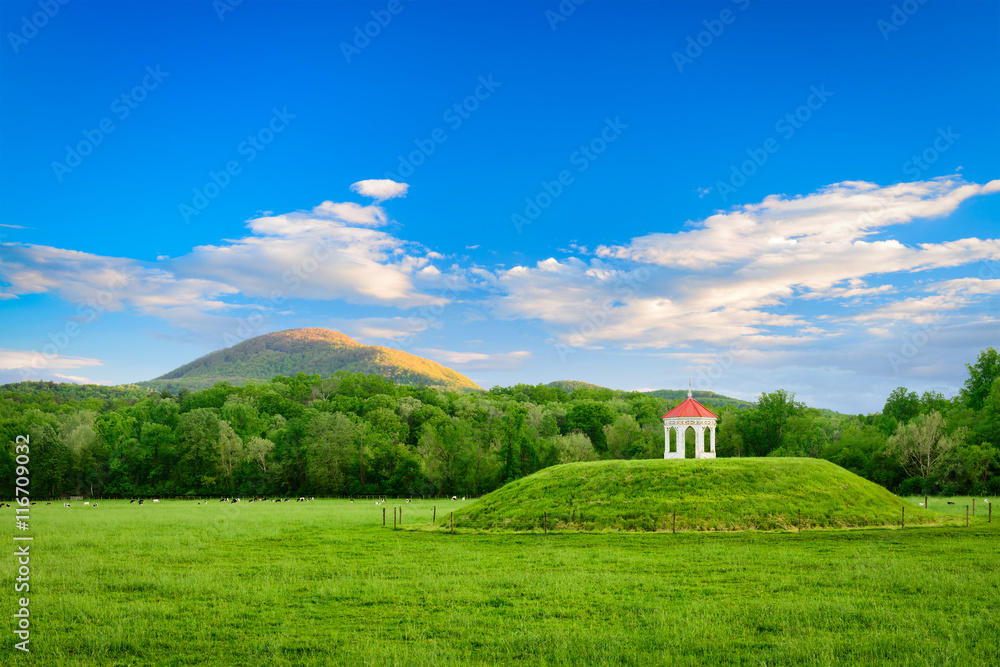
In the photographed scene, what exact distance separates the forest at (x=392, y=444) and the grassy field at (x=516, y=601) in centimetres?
6068

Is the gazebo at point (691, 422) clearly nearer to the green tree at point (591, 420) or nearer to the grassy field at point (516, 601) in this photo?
the grassy field at point (516, 601)

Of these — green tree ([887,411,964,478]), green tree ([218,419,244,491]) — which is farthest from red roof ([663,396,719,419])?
green tree ([218,419,244,491])

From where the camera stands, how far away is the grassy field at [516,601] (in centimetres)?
1806

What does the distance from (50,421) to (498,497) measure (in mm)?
96914

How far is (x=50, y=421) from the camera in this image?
114375 millimetres

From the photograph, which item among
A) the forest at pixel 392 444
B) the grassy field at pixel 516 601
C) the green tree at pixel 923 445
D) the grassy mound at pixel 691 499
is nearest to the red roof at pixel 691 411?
the grassy mound at pixel 691 499

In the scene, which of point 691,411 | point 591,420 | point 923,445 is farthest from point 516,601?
point 591,420

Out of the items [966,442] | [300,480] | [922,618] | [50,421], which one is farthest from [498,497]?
[50,421]

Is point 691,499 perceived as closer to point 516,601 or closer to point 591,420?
point 516,601

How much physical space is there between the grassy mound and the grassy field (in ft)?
18.8

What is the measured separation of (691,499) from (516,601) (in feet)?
98.8

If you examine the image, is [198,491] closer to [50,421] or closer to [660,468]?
[50,421]

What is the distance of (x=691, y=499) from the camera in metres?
50.7

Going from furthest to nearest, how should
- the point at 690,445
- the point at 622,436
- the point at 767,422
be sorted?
the point at 622,436
the point at 767,422
the point at 690,445
